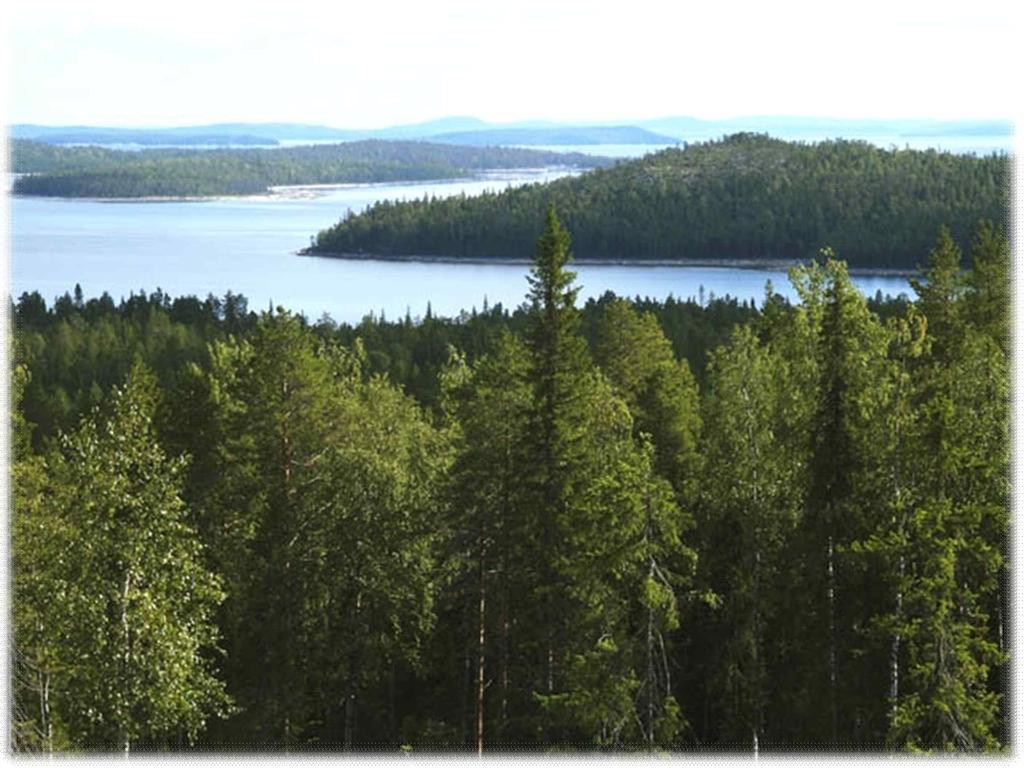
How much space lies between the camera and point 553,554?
22.2 m

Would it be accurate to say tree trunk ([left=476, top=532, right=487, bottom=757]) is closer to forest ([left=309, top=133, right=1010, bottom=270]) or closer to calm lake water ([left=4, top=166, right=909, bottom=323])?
calm lake water ([left=4, top=166, right=909, bottom=323])

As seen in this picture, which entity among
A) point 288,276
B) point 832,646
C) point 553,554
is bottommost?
point 832,646

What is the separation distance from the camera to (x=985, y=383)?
21938mm

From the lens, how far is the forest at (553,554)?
18938mm

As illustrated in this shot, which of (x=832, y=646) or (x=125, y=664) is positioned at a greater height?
(x=125, y=664)

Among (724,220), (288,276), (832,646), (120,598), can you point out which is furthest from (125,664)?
(724,220)

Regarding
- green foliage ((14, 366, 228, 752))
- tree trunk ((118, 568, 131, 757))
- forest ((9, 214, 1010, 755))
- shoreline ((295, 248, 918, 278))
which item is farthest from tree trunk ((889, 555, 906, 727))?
shoreline ((295, 248, 918, 278))

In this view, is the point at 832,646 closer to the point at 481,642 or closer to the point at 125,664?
the point at 481,642

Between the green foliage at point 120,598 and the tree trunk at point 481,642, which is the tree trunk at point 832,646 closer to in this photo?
the tree trunk at point 481,642

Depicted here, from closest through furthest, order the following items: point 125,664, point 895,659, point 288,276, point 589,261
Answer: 1. point 125,664
2. point 895,659
3. point 288,276
4. point 589,261

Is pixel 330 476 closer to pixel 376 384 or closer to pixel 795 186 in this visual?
pixel 376 384

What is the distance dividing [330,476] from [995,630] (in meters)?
11.1

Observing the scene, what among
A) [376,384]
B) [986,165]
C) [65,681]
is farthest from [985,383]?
[986,165]

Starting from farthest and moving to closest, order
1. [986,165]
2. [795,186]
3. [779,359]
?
Result: [795,186] → [986,165] → [779,359]
